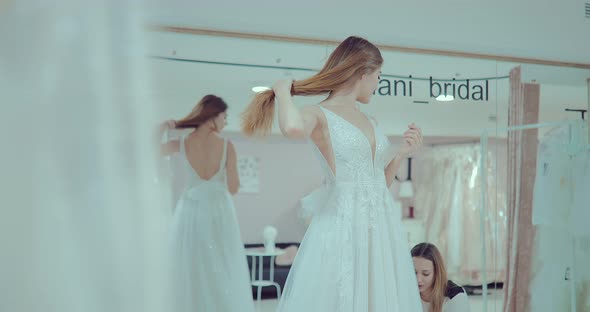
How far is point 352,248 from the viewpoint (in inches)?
94.3

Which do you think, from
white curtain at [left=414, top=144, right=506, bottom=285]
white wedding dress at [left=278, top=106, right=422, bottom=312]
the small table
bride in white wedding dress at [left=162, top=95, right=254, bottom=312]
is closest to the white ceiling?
bride in white wedding dress at [left=162, top=95, right=254, bottom=312]

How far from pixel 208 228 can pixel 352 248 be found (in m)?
0.81

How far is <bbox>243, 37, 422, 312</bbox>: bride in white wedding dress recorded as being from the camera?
2361mm

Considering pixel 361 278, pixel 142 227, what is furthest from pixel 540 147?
pixel 142 227

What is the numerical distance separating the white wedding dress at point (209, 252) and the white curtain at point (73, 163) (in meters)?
1.94

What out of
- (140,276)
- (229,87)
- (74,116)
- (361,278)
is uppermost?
(229,87)

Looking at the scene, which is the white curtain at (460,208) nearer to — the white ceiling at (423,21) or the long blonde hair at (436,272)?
the long blonde hair at (436,272)

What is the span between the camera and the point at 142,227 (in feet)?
2.87

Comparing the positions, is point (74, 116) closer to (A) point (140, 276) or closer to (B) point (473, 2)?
(A) point (140, 276)

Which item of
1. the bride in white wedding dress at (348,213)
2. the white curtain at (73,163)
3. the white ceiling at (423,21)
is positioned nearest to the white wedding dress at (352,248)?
the bride in white wedding dress at (348,213)

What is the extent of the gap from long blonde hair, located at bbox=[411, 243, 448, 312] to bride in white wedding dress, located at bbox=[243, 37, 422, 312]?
775 mm

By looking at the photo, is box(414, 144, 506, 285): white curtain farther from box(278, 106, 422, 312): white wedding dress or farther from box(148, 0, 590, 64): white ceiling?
box(278, 106, 422, 312): white wedding dress

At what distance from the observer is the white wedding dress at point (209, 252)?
9.29 ft

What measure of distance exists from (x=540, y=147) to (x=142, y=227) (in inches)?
137
